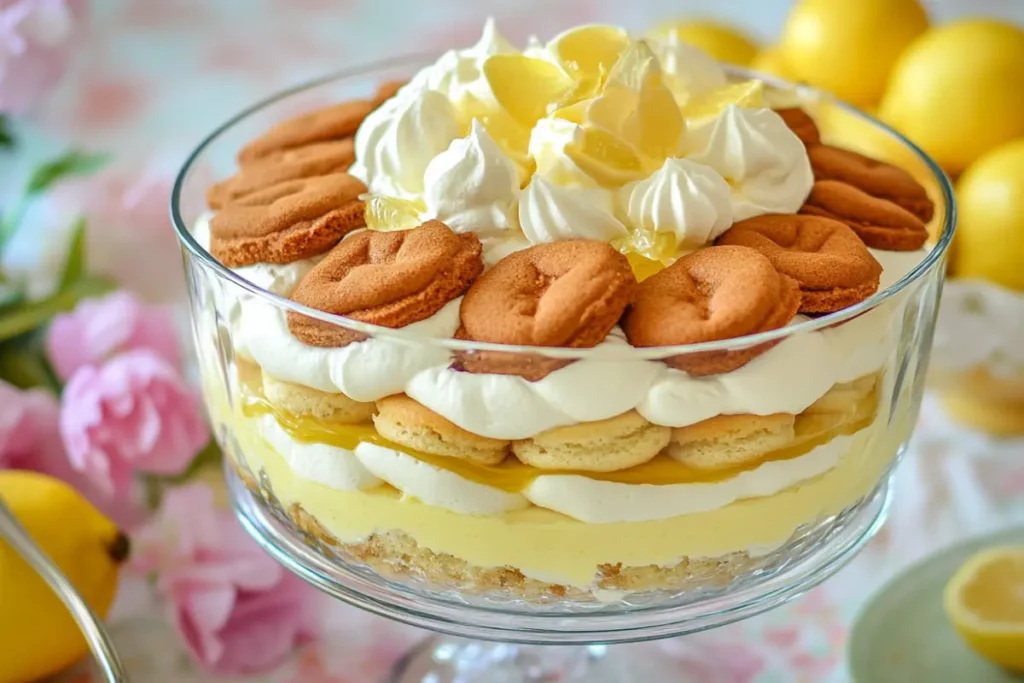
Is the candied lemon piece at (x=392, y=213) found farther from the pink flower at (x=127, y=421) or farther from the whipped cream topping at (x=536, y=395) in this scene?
the pink flower at (x=127, y=421)

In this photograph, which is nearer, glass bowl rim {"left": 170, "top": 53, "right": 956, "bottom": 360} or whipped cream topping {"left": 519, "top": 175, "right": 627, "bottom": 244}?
glass bowl rim {"left": 170, "top": 53, "right": 956, "bottom": 360}

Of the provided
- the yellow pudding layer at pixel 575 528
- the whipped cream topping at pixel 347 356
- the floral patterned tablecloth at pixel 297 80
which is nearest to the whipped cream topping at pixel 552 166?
the whipped cream topping at pixel 347 356

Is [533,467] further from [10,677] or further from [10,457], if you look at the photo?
[10,457]

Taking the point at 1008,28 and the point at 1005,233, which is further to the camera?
the point at 1008,28

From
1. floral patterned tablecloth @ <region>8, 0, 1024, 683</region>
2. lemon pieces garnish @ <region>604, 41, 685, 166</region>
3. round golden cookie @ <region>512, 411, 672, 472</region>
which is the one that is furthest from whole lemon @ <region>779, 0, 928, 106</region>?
A: round golden cookie @ <region>512, 411, 672, 472</region>

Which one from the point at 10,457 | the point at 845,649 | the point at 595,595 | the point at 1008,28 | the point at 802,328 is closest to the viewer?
the point at 802,328

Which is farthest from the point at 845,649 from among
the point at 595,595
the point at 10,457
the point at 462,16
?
the point at 462,16

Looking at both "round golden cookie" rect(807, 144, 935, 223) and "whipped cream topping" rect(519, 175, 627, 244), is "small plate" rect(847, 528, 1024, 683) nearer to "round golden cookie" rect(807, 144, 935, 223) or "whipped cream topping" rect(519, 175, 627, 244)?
"round golden cookie" rect(807, 144, 935, 223)
